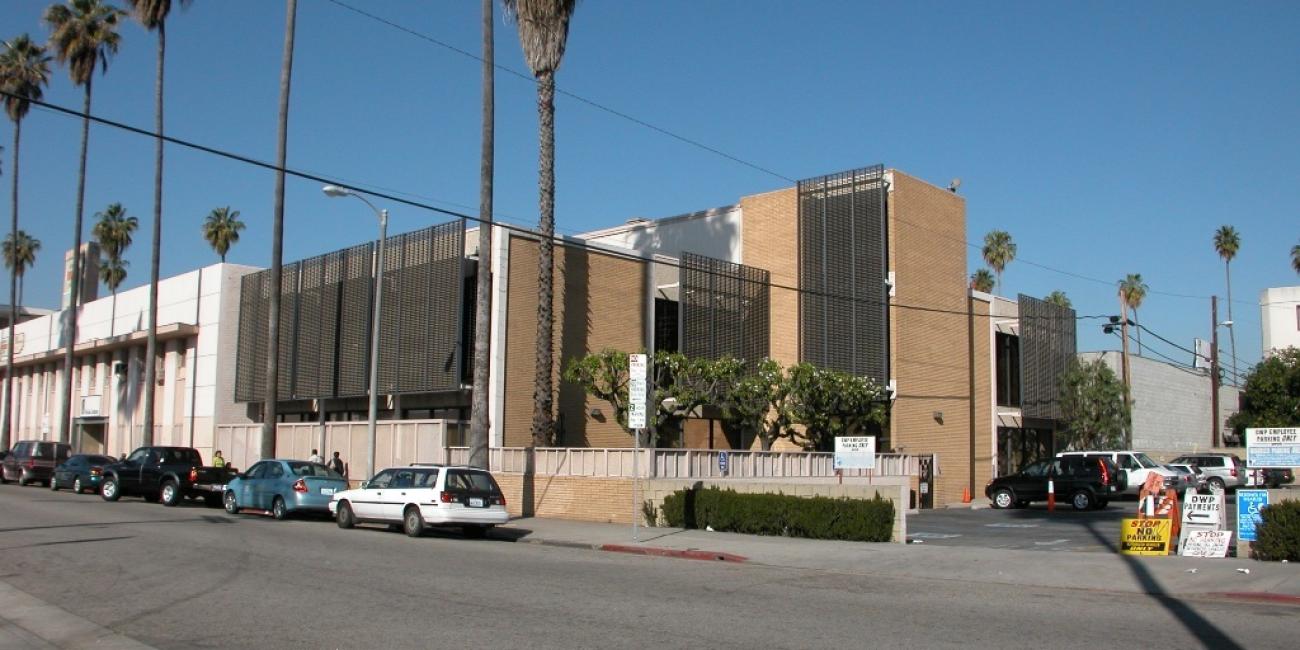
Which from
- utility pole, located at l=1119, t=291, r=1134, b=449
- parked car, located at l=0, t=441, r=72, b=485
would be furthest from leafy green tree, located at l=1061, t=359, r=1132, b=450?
parked car, located at l=0, t=441, r=72, b=485

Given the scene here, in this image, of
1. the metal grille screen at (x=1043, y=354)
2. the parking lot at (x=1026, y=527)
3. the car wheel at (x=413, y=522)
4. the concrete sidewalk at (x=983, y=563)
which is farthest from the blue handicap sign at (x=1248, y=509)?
the metal grille screen at (x=1043, y=354)

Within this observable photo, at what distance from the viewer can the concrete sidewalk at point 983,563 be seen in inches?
595

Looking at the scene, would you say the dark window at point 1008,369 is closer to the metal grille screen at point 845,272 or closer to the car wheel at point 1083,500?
the metal grille screen at point 845,272

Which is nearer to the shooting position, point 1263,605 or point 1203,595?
point 1263,605

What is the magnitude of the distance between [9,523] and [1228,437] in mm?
59154

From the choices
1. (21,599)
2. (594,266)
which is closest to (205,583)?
(21,599)

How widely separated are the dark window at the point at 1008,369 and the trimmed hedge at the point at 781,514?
23.6 m

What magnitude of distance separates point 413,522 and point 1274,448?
1617 centimetres

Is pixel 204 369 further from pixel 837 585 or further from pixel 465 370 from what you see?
pixel 837 585

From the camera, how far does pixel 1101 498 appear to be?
33.5m

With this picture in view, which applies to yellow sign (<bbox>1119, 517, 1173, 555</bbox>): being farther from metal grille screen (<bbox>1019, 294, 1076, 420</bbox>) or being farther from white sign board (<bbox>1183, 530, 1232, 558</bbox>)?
metal grille screen (<bbox>1019, 294, 1076, 420</bbox>)

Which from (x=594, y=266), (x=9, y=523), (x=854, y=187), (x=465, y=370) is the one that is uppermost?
(x=854, y=187)

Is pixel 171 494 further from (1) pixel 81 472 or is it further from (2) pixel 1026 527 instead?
(2) pixel 1026 527

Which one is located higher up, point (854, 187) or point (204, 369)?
point (854, 187)
